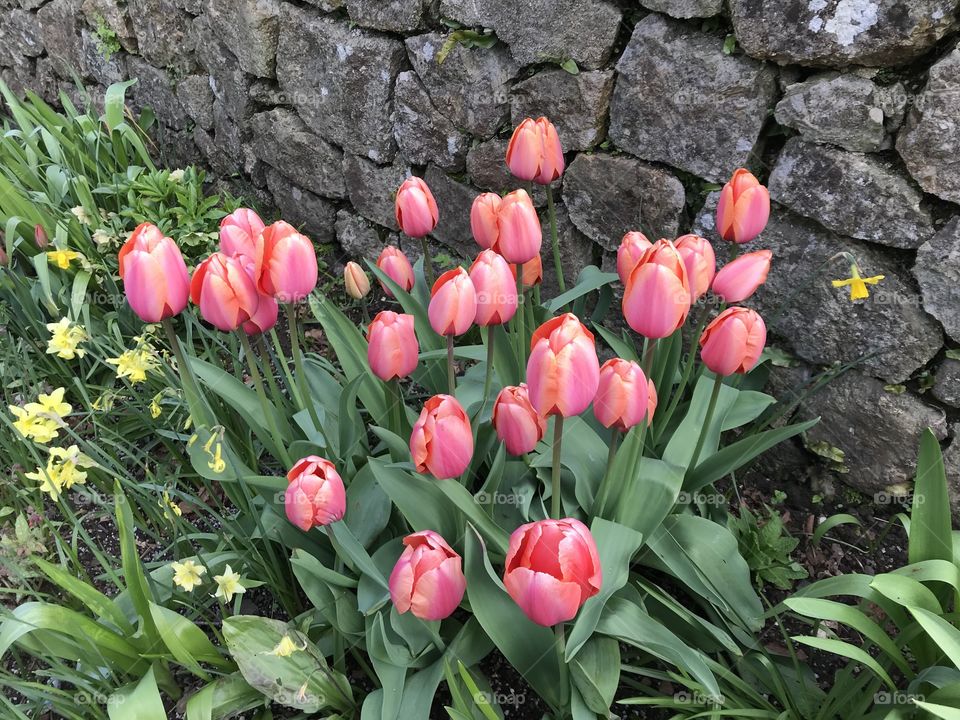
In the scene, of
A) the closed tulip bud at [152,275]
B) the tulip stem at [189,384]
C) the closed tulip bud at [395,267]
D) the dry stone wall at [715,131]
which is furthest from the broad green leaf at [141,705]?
the dry stone wall at [715,131]

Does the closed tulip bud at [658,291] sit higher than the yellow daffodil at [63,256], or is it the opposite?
the closed tulip bud at [658,291]

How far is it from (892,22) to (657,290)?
2.94 ft

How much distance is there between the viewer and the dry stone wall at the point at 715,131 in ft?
5.11

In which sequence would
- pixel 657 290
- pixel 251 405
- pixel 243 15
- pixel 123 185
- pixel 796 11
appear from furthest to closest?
pixel 123 185
pixel 243 15
pixel 251 405
pixel 796 11
pixel 657 290

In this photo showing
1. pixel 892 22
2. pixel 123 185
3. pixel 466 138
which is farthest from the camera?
pixel 123 185

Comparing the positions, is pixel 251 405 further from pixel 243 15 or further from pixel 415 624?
pixel 243 15

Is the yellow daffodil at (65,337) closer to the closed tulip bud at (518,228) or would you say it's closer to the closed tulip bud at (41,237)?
the closed tulip bud at (518,228)

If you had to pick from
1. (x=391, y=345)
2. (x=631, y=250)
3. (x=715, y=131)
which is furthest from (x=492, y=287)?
(x=715, y=131)

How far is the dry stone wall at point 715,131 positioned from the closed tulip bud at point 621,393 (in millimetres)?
895

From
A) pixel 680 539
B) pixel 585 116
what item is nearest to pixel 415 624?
pixel 680 539

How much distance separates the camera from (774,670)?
1.42 meters

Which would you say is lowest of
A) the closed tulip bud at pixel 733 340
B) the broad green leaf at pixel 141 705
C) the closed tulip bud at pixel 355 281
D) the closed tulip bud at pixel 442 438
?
the broad green leaf at pixel 141 705

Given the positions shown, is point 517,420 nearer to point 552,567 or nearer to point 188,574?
point 552,567

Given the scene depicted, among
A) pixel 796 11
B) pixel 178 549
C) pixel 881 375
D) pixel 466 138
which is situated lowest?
pixel 178 549
